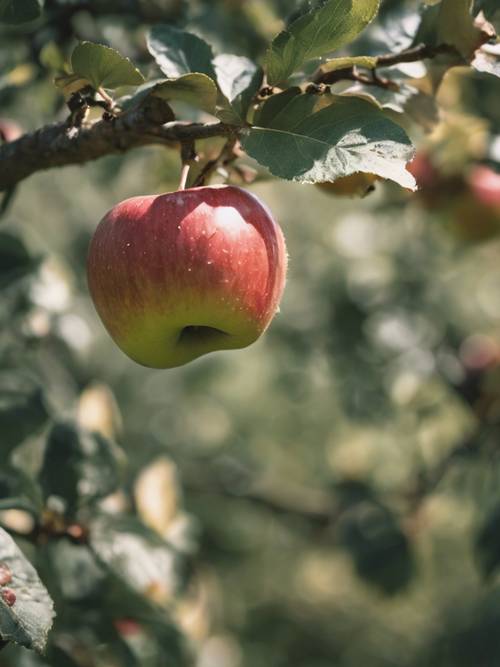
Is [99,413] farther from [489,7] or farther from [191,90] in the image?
[489,7]

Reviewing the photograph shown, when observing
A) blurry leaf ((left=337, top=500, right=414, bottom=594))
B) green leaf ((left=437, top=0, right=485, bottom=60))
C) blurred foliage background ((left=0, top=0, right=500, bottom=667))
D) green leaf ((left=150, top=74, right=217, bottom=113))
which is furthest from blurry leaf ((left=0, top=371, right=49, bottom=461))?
blurry leaf ((left=337, top=500, right=414, bottom=594))

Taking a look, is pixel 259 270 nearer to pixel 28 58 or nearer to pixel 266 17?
pixel 28 58

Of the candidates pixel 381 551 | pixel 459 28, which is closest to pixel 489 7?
pixel 459 28

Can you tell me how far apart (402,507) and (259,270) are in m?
1.84

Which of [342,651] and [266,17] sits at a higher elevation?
[266,17]

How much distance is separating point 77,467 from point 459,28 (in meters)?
0.83

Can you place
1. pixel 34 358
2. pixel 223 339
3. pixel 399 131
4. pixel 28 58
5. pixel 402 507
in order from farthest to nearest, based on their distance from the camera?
1. pixel 402 507
2. pixel 34 358
3. pixel 28 58
4. pixel 223 339
5. pixel 399 131

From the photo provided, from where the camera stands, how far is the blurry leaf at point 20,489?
144 centimetres

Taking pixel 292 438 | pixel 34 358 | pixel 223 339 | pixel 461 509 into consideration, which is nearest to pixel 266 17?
pixel 34 358

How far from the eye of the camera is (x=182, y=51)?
122 cm

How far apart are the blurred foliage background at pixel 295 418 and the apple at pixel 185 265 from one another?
29 cm

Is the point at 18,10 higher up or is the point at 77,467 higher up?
the point at 18,10

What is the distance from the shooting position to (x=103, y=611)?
5.00 ft

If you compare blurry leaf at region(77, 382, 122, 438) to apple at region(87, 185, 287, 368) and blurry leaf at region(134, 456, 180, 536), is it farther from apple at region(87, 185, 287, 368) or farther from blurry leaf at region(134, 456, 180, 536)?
apple at region(87, 185, 287, 368)
